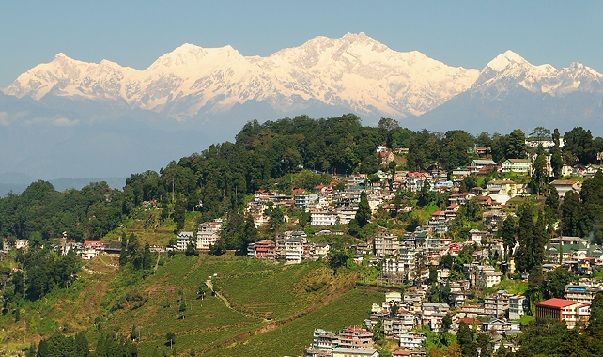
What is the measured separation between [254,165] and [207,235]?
8.26m

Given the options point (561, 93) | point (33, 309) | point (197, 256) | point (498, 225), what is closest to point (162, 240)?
point (197, 256)

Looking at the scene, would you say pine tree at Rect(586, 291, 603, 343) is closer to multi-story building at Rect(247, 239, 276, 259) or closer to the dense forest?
the dense forest

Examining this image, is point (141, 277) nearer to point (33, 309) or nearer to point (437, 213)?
point (33, 309)

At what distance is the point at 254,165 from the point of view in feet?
248

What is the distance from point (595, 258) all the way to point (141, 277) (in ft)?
84.3

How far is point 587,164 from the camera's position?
68.3 metres

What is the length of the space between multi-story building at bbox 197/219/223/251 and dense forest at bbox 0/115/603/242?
9.62 feet

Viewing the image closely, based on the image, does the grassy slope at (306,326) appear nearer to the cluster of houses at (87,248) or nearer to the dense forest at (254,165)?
the dense forest at (254,165)

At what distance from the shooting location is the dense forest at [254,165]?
72625 mm

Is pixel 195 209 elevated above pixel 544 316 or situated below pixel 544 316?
above

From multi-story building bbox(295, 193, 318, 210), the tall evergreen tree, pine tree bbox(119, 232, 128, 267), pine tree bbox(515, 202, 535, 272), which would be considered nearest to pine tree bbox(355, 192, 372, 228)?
multi-story building bbox(295, 193, 318, 210)

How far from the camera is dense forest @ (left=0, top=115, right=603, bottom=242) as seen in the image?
238 ft

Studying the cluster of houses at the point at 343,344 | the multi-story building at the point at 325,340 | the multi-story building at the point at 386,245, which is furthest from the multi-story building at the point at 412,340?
the multi-story building at the point at 386,245

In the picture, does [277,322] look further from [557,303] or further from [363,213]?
[557,303]
